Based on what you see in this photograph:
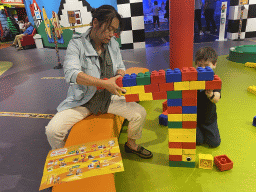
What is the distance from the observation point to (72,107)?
3.81 ft

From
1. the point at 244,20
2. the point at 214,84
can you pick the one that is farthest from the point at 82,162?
the point at 244,20

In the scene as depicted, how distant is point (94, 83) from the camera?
99 cm

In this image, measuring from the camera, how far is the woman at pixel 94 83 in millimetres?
1044

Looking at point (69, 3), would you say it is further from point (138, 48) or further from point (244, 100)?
point (244, 100)

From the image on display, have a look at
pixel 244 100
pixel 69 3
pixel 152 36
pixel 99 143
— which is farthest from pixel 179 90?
pixel 152 36

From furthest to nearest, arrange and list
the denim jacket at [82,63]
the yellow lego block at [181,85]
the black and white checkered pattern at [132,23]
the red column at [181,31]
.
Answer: the black and white checkered pattern at [132,23] → the red column at [181,31] → the denim jacket at [82,63] → the yellow lego block at [181,85]

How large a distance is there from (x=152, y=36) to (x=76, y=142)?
535 cm

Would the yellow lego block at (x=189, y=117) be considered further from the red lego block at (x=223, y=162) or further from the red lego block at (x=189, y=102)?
the red lego block at (x=223, y=162)

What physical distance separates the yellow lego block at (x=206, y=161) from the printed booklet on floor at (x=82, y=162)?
0.47m

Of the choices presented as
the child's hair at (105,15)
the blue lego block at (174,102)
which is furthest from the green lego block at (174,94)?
the child's hair at (105,15)

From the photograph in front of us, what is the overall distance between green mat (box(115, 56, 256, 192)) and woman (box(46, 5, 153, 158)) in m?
0.11

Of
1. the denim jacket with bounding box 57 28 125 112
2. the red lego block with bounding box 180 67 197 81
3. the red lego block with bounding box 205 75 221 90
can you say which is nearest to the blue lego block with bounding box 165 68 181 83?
the red lego block with bounding box 180 67 197 81

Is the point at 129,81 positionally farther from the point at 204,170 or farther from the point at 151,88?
the point at 204,170

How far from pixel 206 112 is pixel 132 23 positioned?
3.20 meters
